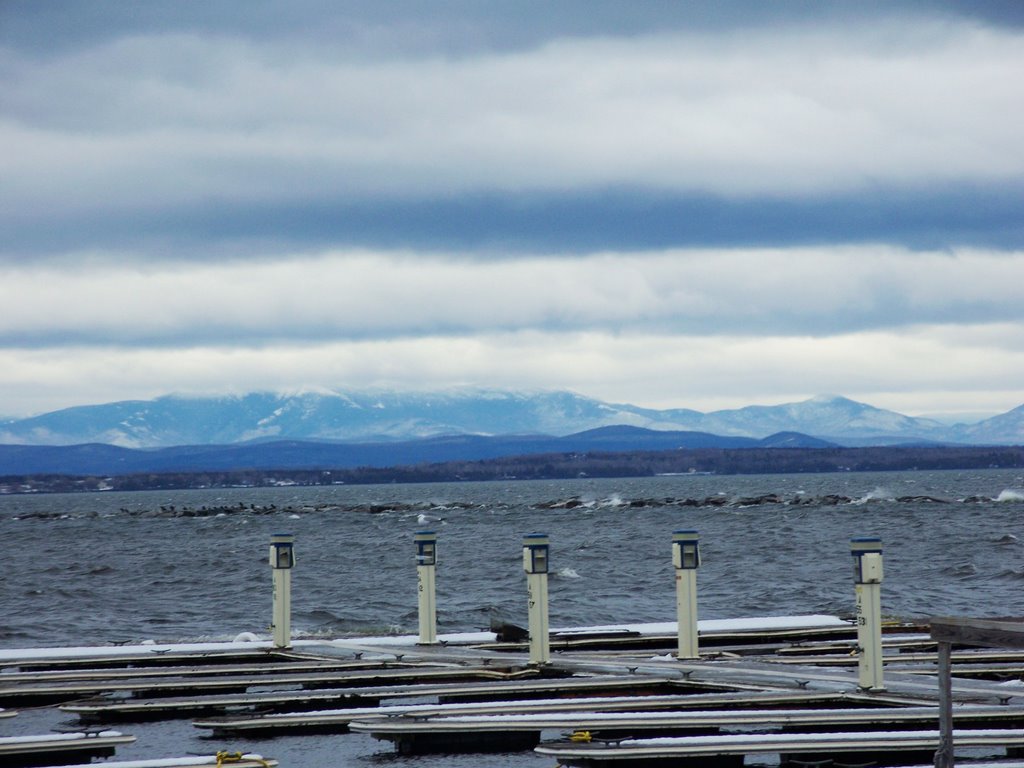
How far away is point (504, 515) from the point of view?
130 meters

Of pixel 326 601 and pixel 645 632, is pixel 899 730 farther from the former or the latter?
pixel 326 601

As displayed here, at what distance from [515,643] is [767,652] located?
399cm

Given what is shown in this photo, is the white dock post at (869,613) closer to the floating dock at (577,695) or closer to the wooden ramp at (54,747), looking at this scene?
the floating dock at (577,695)

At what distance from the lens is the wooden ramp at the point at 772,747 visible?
14.7 meters

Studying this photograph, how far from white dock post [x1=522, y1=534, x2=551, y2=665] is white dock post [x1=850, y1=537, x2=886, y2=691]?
14.1 ft

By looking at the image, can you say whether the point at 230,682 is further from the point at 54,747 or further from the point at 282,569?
the point at 54,747

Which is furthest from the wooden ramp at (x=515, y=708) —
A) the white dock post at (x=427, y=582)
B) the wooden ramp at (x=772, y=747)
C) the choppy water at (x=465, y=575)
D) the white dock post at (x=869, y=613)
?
the white dock post at (x=427, y=582)

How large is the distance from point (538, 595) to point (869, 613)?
4.55 meters

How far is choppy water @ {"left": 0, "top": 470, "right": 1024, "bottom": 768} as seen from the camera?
125 feet

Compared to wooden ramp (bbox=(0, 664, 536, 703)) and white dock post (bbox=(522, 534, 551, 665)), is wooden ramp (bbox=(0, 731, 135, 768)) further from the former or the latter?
white dock post (bbox=(522, 534, 551, 665))

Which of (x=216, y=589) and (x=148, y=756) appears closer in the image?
(x=148, y=756)

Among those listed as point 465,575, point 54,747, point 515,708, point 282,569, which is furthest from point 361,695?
point 465,575

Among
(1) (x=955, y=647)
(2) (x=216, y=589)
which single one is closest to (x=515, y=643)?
(1) (x=955, y=647)

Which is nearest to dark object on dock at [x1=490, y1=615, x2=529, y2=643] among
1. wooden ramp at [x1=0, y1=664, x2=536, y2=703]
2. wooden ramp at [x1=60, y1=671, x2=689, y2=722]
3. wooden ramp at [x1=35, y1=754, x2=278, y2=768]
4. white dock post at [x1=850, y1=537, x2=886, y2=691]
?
wooden ramp at [x1=0, y1=664, x2=536, y2=703]
